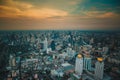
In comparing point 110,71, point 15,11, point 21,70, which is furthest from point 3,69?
point 110,71

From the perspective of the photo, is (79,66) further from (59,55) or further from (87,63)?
(59,55)

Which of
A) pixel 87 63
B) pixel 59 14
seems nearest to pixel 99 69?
pixel 87 63

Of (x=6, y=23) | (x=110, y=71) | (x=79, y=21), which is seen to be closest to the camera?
(x=110, y=71)

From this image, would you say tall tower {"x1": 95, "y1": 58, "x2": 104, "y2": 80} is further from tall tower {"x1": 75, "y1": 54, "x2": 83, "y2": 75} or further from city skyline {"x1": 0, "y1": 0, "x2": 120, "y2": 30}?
city skyline {"x1": 0, "y1": 0, "x2": 120, "y2": 30}

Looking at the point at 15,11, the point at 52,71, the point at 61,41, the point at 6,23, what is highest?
the point at 15,11

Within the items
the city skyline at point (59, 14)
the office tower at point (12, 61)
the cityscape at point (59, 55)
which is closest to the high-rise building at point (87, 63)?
the cityscape at point (59, 55)

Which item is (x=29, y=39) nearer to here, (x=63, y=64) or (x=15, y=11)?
(x=15, y=11)

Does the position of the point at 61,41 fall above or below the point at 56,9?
below

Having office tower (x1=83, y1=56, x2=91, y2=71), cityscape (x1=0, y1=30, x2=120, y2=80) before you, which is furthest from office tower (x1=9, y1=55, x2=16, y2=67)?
office tower (x1=83, y1=56, x2=91, y2=71)
